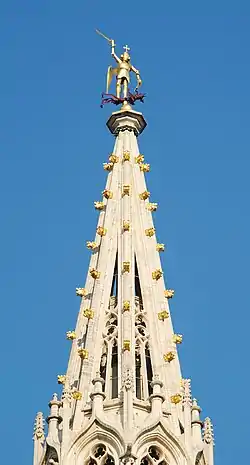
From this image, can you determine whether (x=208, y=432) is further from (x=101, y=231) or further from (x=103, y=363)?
(x=101, y=231)

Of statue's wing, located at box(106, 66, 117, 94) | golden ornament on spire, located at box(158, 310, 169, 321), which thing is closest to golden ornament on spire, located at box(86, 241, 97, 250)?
golden ornament on spire, located at box(158, 310, 169, 321)

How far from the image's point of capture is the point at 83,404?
70188 millimetres

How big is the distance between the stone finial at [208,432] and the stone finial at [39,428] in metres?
6.17

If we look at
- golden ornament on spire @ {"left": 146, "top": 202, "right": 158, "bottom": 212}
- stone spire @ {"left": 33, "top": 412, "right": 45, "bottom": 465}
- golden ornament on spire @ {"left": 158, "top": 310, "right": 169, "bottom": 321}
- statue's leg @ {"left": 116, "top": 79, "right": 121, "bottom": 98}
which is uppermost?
statue's leg @ {"left": 116, "top": 79, "right": 121, "bottom": 98}

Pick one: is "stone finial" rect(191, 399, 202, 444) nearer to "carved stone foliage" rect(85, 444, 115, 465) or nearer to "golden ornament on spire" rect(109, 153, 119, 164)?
"carved stone foliage" rect(85, 444, 115, 465)

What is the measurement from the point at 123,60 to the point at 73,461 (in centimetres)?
2256

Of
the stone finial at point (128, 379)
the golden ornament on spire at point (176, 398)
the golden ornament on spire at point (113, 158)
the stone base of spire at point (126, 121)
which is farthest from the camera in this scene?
the stone base of spire at point (126, 121)

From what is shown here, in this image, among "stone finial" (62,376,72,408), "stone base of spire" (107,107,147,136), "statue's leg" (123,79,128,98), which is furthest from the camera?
"statue's leg" (123,79,128,98)

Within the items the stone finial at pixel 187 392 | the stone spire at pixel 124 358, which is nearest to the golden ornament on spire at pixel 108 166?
the stone spire at pixel 124 358

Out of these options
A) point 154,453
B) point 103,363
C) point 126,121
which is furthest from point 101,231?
point 154,453

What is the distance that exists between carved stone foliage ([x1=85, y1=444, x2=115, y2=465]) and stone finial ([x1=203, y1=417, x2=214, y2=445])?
14.5 feet

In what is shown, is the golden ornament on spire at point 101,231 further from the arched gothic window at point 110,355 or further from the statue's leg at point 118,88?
the statue's leg at point 118,88

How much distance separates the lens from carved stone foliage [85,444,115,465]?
222ft

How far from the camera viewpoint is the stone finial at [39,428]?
70375 mm
